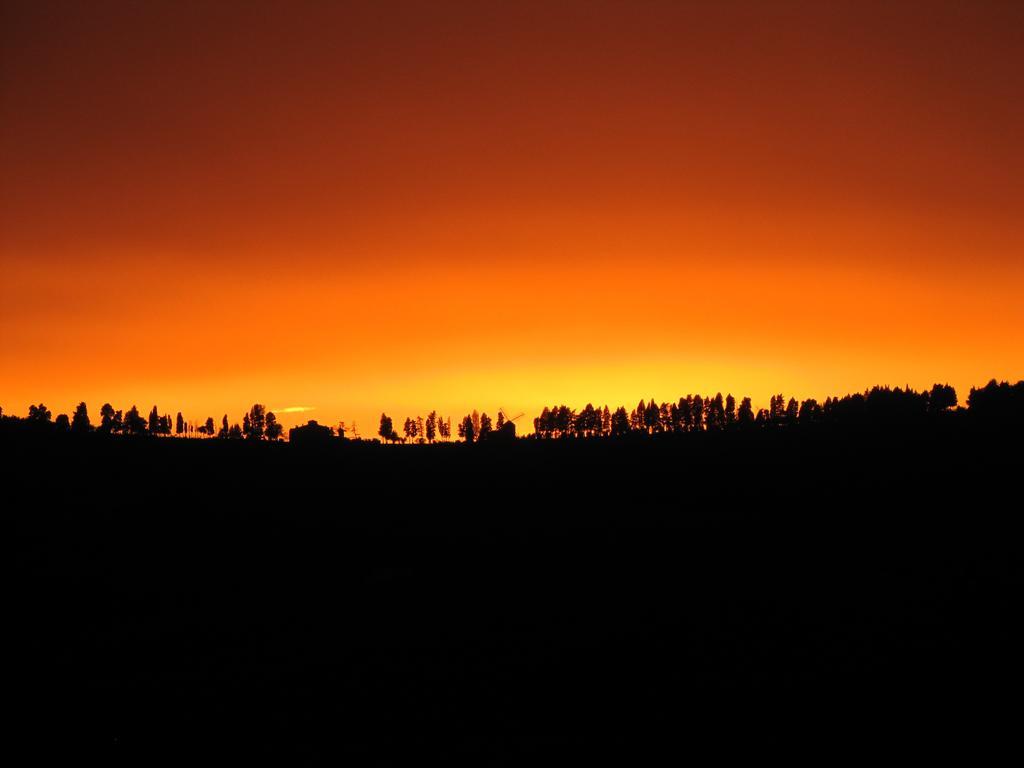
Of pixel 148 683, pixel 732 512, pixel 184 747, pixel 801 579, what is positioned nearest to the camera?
pixel 184 747

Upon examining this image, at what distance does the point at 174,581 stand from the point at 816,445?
83422 millimetres

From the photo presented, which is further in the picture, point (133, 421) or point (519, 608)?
point (133, 421)

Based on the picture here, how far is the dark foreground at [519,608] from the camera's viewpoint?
107 feet

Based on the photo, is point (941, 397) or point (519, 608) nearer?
point (519, 608)

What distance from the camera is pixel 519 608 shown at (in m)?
49.0

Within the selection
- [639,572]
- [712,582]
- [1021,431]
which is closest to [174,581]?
[639,572]

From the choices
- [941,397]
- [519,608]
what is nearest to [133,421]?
[519,608]

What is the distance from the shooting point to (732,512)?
7125 cm

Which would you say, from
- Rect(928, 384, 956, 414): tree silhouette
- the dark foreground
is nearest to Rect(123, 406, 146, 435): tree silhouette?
the dark foreground

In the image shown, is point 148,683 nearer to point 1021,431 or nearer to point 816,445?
point 816,445

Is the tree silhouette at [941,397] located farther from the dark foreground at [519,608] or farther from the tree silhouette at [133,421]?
the tree silhouette at [133,421]

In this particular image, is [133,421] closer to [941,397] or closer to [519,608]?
[519,608]

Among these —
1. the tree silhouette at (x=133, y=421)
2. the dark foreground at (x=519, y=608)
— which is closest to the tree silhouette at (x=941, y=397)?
the dark foreground at (x=519, y=608)

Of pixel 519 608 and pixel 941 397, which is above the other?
pixel 941 397
